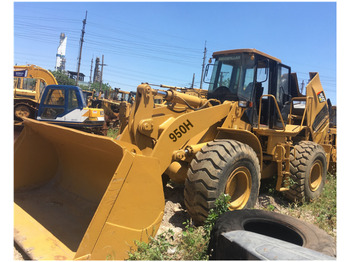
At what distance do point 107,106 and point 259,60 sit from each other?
1442 cm

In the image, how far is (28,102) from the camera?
1455cm

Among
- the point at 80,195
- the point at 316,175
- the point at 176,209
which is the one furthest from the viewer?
the point at 316,175

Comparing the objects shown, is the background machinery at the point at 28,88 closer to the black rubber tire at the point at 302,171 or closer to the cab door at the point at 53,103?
the cab door at the point at 53,103

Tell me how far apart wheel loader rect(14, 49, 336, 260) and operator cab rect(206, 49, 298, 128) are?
0.07 feet

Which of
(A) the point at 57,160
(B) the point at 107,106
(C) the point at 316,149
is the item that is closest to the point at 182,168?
(A) the point at 57,160

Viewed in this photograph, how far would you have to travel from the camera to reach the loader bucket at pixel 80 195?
2574 mm

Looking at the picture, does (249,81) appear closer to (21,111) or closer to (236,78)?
(236,78)

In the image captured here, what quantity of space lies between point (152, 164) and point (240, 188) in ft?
6.18

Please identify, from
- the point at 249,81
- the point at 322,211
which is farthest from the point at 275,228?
the point at 249,81

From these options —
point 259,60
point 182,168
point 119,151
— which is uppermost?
point 259,60

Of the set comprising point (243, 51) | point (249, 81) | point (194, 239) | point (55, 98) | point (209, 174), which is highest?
point (243, 51)

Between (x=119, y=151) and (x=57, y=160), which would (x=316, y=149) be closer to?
(x=119, y=151)

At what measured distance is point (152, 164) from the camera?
3.01m

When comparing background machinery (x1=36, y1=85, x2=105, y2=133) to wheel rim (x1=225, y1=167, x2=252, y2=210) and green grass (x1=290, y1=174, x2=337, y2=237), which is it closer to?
wheel rim (x1=225, y1=167, x2=252, y2=210)
